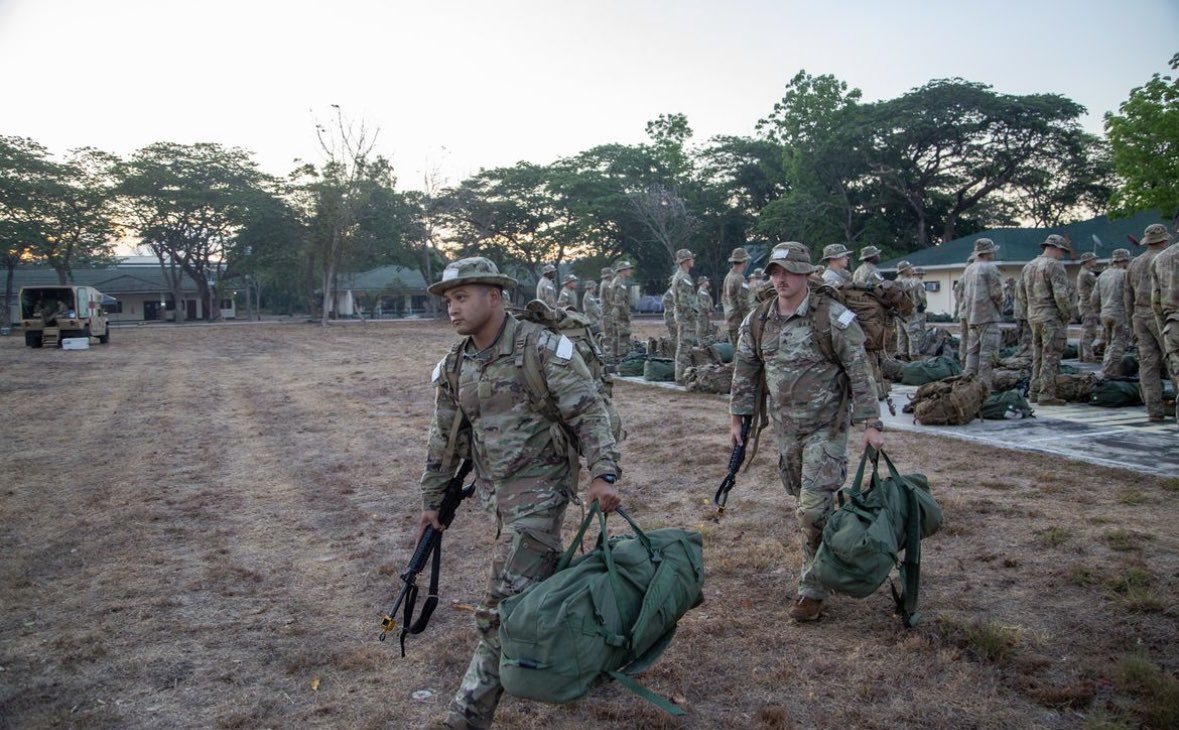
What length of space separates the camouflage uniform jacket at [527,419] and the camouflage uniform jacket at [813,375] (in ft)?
5.10

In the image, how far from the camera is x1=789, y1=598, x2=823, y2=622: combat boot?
4230 mm

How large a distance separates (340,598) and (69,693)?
1.47 meters

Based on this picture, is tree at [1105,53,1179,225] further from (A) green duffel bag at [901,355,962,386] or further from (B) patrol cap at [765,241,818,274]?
(B) patrol cap at [765,241,818,274]

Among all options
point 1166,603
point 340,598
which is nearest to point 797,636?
point 1166,603

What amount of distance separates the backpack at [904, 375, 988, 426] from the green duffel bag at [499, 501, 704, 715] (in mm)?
7262

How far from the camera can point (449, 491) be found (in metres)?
3.44

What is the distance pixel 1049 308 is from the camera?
32.8 feet

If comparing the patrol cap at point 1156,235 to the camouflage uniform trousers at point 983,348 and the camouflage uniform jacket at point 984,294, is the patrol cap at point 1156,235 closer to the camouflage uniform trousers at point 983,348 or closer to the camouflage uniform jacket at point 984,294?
the camouflage uniform jacket at point 984,294

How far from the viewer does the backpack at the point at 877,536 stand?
3.69 metres

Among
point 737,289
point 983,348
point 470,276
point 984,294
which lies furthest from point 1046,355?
point 470,276

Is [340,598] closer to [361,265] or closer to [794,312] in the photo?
[794,312]

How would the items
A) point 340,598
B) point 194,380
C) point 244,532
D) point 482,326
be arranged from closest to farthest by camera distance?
point 482,326, point 340,598, point 244,532, point 194,380

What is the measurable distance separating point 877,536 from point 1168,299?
18.6ft

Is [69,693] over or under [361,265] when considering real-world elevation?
under
